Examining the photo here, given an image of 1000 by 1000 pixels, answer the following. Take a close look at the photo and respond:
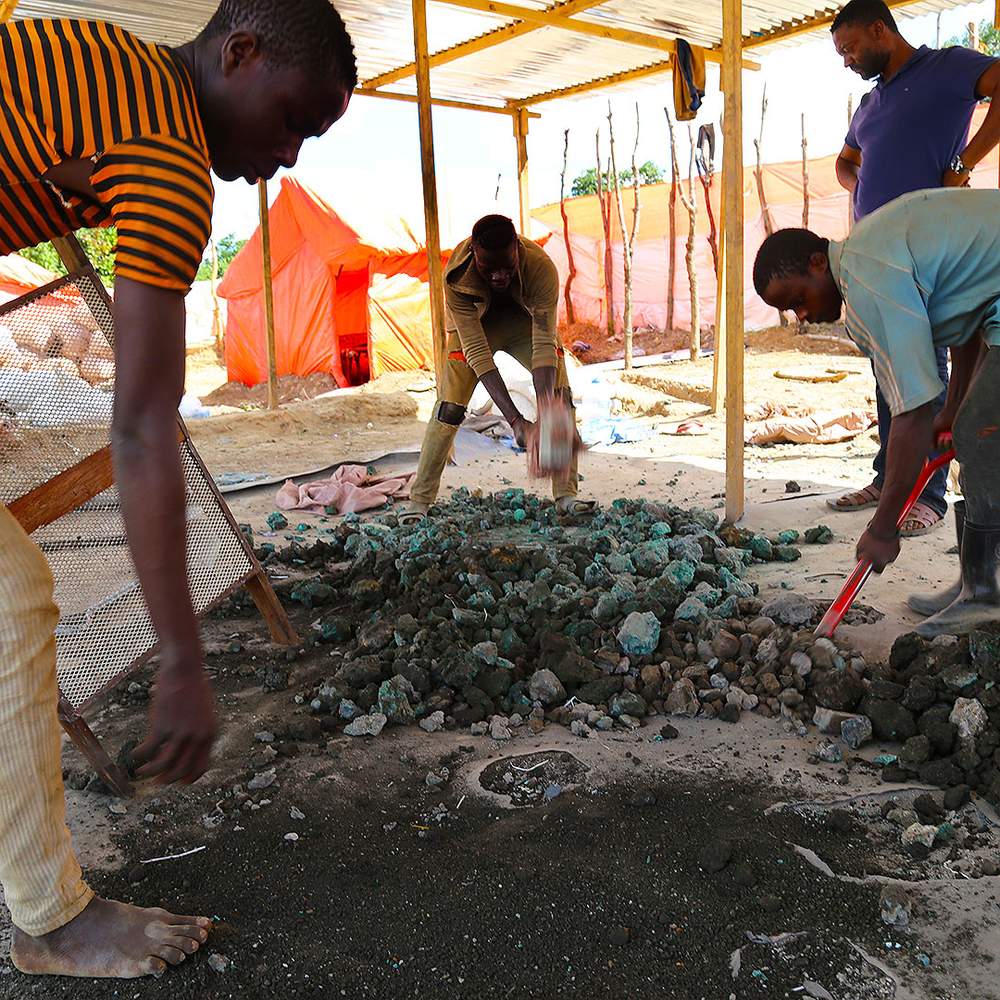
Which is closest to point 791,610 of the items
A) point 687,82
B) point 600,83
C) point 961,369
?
point 961,369

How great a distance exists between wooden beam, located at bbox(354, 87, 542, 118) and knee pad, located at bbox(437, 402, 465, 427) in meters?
4.43

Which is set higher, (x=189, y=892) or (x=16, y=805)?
(x=16, y=805)

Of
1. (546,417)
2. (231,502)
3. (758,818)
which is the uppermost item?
(546,417)

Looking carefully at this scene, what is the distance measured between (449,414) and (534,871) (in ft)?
11.1

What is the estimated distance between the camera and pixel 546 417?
4.48m

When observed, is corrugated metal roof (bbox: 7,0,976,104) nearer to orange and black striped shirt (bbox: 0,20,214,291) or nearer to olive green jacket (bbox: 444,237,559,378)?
olive green jacket (bbox: 444,237,559,378)

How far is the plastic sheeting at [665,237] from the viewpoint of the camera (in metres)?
15.9

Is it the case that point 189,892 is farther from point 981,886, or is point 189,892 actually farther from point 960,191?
point 960,191

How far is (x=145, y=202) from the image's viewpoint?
1.15 metres

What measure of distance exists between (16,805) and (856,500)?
4.14 meters

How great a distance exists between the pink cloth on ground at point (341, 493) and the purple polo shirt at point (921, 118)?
323cm

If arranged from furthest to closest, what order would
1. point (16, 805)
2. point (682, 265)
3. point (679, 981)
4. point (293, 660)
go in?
1. point (682, 265)
2. point (293, 660)
3. point (679, 981)
4. point (16, 805)

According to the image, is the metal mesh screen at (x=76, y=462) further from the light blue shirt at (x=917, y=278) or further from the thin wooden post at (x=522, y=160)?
the thin wooden post at (x=522, y=160)

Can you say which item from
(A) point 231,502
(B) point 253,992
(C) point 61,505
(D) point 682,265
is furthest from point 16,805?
(D) point 682,265
